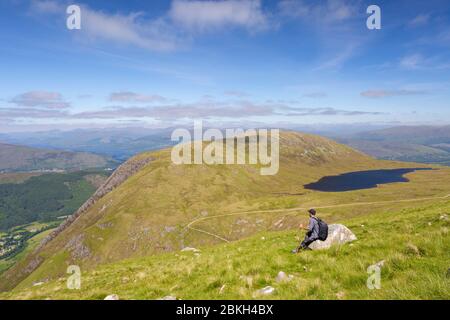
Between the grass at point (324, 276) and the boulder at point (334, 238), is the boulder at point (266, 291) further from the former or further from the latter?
the boulder at point (334, 238)

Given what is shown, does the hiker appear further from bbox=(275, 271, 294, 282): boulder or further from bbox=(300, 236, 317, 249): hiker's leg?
bbox=(275, 271, 294, 282): boulder

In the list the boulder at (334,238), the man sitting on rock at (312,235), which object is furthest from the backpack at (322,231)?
the boulder at (334,238)

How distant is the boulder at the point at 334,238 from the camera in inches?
698

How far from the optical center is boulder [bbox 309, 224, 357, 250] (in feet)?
58.2

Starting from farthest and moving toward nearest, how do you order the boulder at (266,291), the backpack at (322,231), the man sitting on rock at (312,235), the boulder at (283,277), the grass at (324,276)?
the man sitting on rock at (312,235) → the backpack at (322,231) → the boulder at (283,277) → the boulder at (266,291) → the grass at (324,276)

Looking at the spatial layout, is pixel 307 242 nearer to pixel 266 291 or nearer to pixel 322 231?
pixel 322 231

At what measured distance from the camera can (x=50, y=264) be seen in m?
175

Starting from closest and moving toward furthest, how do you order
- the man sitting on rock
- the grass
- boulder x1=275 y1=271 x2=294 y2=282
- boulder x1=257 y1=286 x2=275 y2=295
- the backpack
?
the grass → boulder x1=257 y1=286 x2=275 y2=295 → boulder x1=275 y1=271 x2=294 y2=282 → the backpack → the man sitting on rock

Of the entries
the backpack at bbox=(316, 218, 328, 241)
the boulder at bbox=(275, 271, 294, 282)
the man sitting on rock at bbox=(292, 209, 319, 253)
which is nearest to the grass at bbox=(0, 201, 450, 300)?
the boulder at bbox=(275, 271, 294, 282)

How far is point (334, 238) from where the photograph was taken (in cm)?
1850
